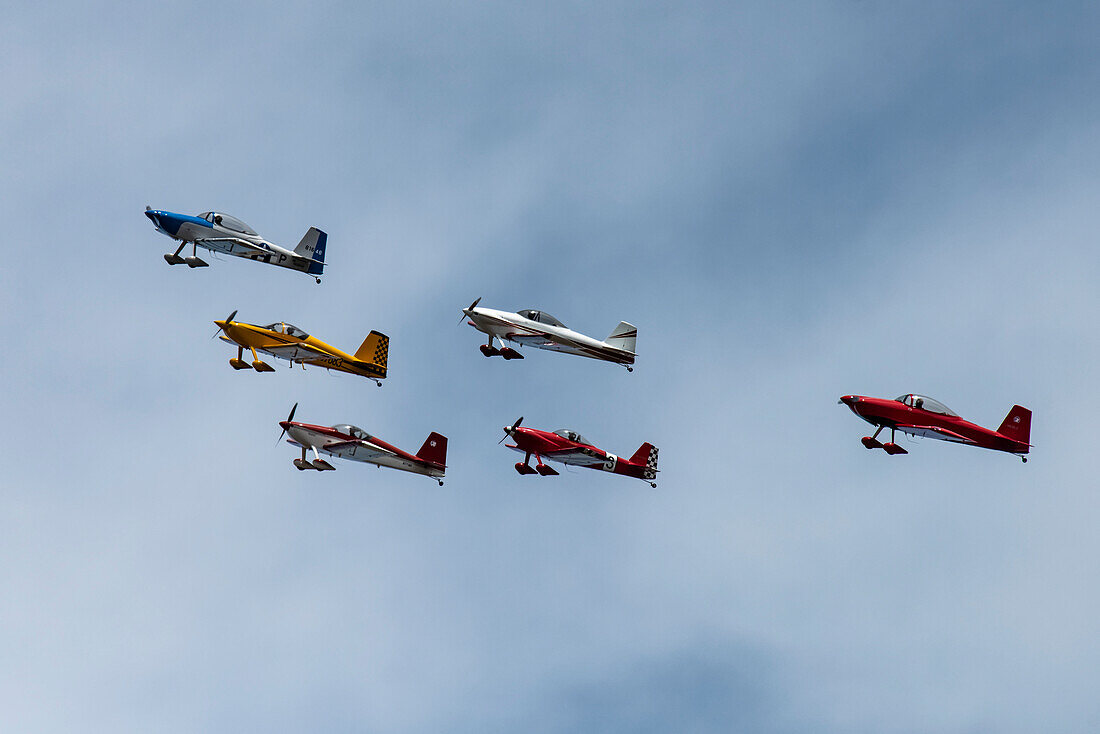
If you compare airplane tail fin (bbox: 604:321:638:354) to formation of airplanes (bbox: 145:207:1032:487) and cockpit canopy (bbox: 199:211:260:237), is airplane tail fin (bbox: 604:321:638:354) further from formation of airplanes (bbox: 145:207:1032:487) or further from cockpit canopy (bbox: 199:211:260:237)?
cockpit canopy (bbox: 199:211:260:237)

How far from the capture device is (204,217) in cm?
9762

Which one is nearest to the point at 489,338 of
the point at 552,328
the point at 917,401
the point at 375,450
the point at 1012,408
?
the point at 552,328

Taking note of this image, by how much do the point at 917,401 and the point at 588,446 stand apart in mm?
21420

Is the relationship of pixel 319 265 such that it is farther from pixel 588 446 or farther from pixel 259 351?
pixel 588 446

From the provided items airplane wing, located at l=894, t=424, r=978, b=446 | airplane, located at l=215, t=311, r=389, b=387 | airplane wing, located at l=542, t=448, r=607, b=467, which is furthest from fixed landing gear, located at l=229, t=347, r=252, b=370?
airplane wing, located at l=894, t=424, r=978, b=446

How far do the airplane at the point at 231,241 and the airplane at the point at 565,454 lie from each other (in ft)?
62.2

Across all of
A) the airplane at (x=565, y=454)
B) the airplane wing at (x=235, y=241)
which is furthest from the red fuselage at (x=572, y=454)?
the airplane wing at (x=235, y=241)

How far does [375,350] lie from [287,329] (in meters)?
6.36

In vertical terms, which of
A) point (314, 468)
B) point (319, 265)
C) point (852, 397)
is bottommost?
point (314, 468)

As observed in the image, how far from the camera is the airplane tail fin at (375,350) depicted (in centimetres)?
9969

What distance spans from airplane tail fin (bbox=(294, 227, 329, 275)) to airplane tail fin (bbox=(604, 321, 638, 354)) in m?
20.7

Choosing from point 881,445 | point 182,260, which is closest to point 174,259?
point 182,260

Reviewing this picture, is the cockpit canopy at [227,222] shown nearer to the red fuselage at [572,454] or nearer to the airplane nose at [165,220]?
the airplane nose at [165,220]

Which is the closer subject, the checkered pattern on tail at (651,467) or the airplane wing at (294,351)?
the airplane wing at (294,351)
